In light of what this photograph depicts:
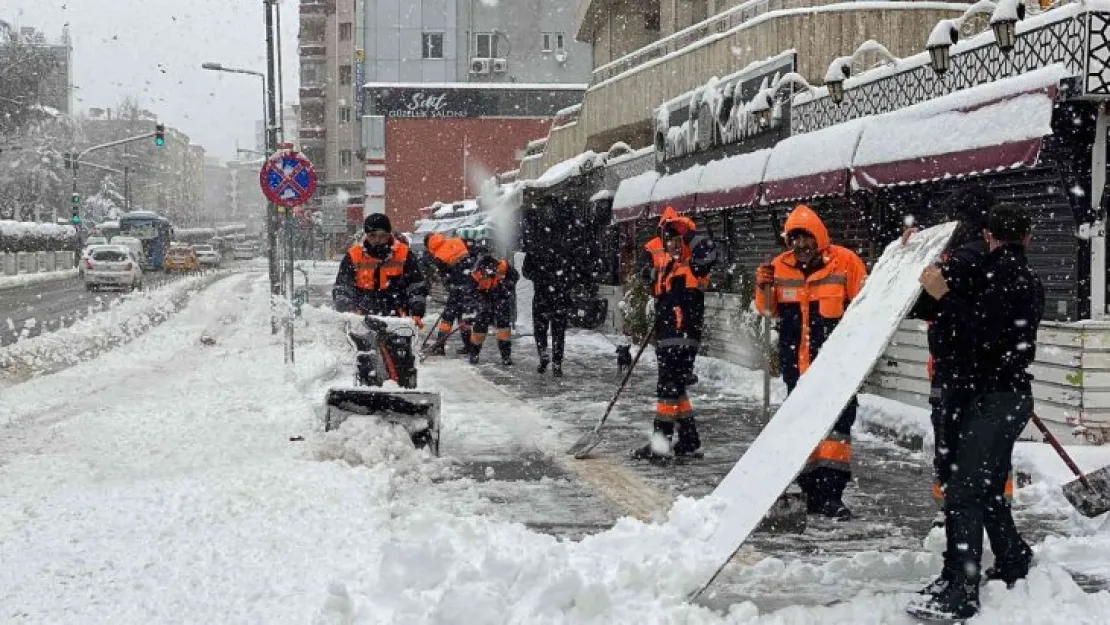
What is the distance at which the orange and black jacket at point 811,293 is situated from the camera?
272 inches

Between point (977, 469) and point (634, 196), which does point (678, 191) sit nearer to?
point (634, 196)

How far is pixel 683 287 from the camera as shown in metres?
8.62

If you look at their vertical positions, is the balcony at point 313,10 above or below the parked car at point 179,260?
above

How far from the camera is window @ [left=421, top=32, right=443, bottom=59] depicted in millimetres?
63844

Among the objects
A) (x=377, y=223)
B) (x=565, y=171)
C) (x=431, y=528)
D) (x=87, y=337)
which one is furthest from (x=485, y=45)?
(x=431, y=528)

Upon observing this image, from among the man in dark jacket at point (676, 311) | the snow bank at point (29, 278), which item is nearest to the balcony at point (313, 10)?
the snow bank at point (29, 278)

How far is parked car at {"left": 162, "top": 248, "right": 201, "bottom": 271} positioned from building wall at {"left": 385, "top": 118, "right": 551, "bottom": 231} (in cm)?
1698

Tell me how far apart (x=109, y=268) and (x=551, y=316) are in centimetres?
2724

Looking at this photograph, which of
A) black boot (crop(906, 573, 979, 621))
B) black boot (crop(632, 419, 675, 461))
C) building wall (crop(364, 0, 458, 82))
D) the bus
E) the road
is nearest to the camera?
black boot (crop(906, 573, 979, 621))

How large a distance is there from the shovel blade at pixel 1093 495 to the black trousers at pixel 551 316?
9249mm

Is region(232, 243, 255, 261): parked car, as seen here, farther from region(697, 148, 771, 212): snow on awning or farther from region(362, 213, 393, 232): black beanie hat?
region(362, 213, 393, 232): black beanie hat

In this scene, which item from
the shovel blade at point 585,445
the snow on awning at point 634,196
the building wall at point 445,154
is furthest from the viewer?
the building wall at point 445,154

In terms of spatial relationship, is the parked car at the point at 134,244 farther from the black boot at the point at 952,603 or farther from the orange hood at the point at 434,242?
the black boot at the point at 952,603

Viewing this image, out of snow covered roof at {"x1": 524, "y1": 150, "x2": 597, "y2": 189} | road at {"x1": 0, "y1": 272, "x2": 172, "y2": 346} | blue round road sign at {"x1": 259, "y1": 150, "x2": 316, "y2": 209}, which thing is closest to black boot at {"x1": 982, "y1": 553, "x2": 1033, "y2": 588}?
blue round road sign at {"x1": 259, "y1": 150, "x2": 316, "y2": 209}
